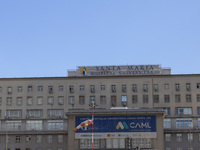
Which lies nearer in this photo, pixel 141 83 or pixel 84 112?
pixel 84 112

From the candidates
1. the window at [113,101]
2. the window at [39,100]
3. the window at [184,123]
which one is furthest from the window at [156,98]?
the window at [39,100]

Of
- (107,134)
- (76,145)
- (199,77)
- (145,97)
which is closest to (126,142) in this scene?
(107,134)

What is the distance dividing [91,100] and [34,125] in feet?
51.2

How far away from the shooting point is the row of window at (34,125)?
334 ft

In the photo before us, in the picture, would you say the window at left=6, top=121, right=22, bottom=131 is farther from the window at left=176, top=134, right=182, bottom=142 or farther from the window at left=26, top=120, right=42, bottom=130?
the window at left=176, top=134, right=182, bottom=142

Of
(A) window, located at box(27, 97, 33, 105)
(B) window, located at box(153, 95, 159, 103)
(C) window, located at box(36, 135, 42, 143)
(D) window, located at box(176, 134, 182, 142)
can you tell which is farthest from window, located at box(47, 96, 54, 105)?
(D) window, located at box(176, 134, 182, 142)

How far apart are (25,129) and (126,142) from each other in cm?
3033

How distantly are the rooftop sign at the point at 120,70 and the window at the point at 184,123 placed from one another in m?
12.9

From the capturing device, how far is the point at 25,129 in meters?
102

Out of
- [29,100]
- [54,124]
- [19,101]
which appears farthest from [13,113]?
[54,124]

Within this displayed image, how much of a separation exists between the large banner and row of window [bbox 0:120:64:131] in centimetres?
1862

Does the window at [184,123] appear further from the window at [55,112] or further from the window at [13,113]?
the window at [13,113]

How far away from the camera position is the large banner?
83250mm

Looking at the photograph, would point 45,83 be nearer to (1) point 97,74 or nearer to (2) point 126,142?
(1) point 97,74
